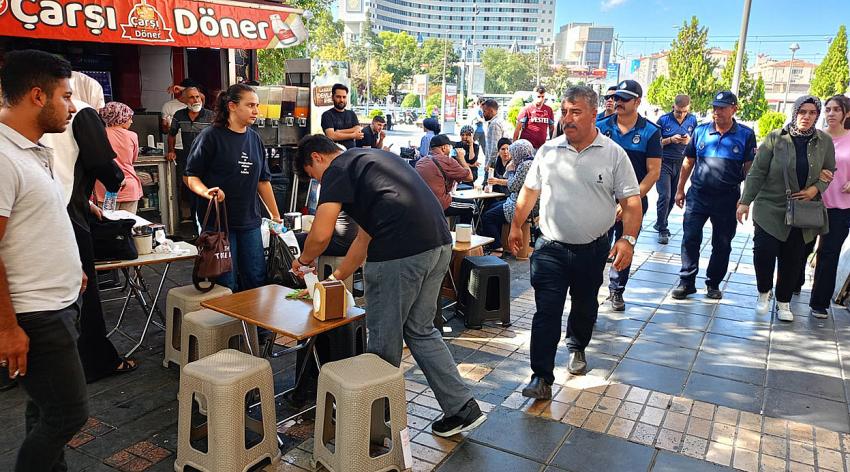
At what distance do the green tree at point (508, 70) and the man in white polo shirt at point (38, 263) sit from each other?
284 ft

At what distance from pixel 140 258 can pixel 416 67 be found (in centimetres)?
7772

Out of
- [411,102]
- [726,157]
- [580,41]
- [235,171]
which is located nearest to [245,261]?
[235,171]

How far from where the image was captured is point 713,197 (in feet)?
18.5

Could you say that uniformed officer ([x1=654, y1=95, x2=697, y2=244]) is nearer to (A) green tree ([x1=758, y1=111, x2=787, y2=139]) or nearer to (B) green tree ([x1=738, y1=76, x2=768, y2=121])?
(A) green tree ([x1=758, y1=111, x2=787, y2=139])

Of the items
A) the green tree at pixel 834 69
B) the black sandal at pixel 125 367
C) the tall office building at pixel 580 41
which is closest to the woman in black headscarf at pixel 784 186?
the black sandal at pixel 125 367

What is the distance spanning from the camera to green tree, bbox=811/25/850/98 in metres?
31.1

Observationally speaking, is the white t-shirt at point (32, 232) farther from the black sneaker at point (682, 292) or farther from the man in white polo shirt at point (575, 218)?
the black sneaker at point (682, 292)

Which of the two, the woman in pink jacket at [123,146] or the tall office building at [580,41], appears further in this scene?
the tall office building at [580,41]

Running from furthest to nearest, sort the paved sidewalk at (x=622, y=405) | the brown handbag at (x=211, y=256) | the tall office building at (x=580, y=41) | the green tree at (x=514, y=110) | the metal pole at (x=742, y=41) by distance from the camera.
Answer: the tall office building at (x=580, y=41) → the green tree at (x=514, y=110) → the metal pole at (x=742, y=41) → the brown handbag at (x=211, y=256) → the paved sidewalk at (x=622, y=405)

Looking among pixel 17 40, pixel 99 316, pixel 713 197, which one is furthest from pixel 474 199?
pixel 17 40

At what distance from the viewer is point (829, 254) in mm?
5289

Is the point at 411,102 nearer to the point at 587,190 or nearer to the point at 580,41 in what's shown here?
the point at 587,190

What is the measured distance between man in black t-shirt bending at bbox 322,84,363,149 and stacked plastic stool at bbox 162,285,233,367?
4.11 m

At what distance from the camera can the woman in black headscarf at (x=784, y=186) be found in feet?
16.5
